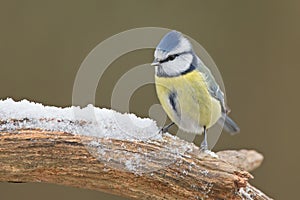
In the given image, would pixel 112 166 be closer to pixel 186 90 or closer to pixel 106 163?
pixel 106 163

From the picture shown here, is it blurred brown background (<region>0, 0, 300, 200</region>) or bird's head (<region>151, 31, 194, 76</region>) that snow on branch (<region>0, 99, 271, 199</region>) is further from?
blurred brown background (<region>0, 0, 300, 200</region>)

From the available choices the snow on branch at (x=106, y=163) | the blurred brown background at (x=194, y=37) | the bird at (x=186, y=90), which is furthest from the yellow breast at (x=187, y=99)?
the blurred brown background at (x=194, y=37)

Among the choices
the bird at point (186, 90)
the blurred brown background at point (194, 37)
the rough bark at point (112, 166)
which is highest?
the blurred brown background at point (194, 37)

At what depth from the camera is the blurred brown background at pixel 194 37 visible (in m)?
1.61

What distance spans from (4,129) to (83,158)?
12cm

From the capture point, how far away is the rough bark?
30.1 inches

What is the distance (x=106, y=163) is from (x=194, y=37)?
3.10 feet

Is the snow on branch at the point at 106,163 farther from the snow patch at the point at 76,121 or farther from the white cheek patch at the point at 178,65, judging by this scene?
the white cheek patch at the point at 178,65

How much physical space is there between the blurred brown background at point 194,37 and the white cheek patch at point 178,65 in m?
0.71

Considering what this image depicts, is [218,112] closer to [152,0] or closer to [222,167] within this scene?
[222,167]

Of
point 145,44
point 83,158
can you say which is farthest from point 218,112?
point 83,158

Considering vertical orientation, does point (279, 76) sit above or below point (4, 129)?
above

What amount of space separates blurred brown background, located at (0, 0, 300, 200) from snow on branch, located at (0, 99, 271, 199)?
780 mm

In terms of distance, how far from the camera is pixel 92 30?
5.39ft
